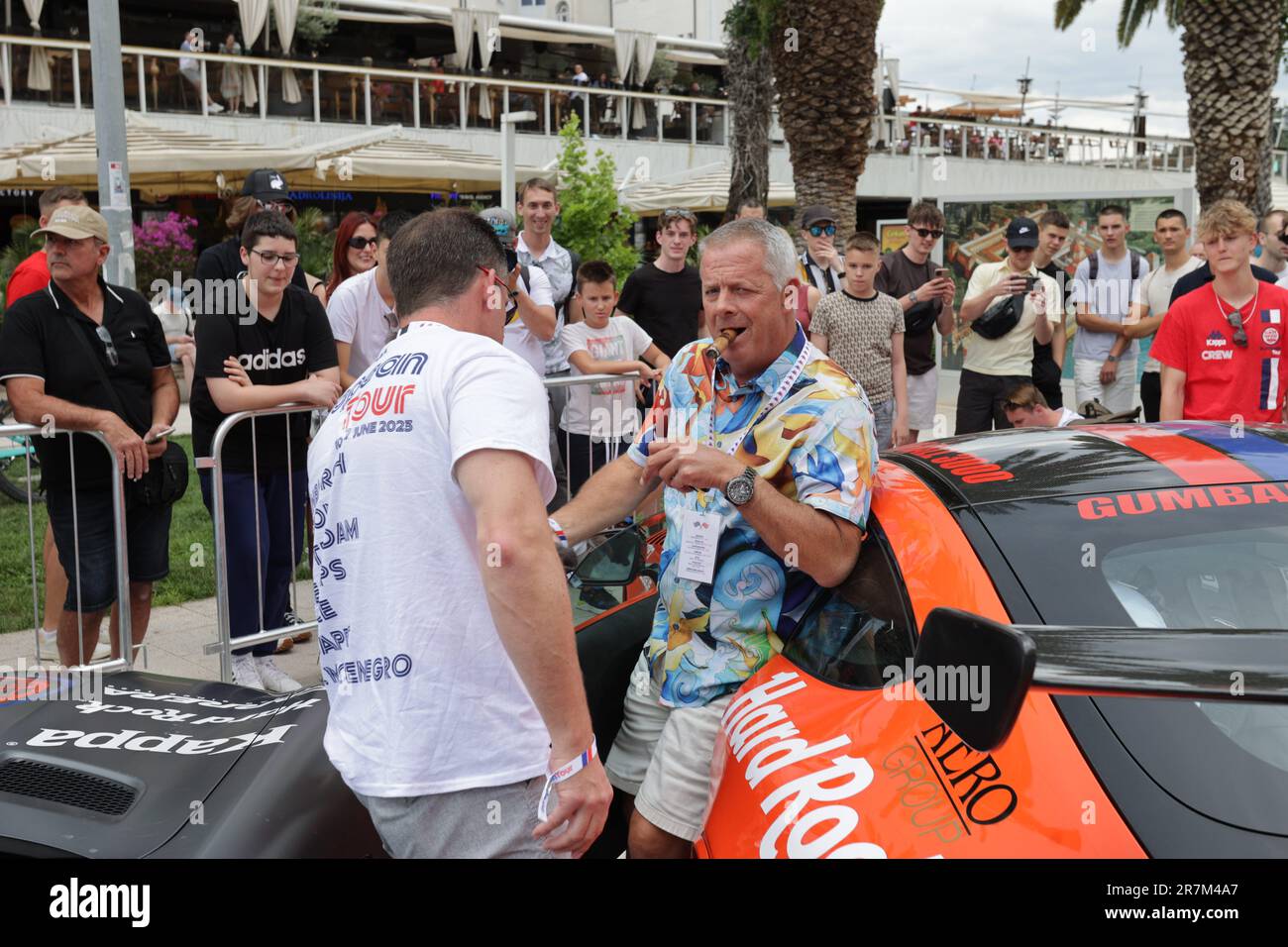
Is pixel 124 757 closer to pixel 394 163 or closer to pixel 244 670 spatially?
pixel 244 670

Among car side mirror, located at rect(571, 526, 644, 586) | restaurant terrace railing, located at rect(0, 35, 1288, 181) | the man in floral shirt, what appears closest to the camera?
the man in floral shirt

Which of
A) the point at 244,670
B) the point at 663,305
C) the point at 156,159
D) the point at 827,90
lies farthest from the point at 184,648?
the point at 156,159

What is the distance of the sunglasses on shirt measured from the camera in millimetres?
5035

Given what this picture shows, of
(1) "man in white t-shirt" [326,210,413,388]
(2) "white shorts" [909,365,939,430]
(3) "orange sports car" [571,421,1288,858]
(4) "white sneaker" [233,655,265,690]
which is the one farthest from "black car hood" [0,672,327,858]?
(2) "white shorts" [909,365,939,430]

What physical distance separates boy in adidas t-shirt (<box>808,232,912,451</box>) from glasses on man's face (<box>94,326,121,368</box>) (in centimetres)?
405

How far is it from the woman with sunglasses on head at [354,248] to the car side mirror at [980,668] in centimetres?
563

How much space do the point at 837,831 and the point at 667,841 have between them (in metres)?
0.71

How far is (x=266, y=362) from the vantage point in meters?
5.38

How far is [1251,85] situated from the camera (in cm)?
1316

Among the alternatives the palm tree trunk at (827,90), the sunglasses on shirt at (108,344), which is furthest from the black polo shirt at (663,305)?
the palm tree trunk at (827,90)

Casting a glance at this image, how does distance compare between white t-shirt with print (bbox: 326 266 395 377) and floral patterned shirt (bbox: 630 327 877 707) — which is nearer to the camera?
floral patterned shirt (bbox: 630 327 877 707)

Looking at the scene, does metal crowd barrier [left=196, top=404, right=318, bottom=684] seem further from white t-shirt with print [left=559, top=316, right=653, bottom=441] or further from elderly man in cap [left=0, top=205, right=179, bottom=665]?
white t-shirt with print [left=559, top=316, right=653, bottom=441]
